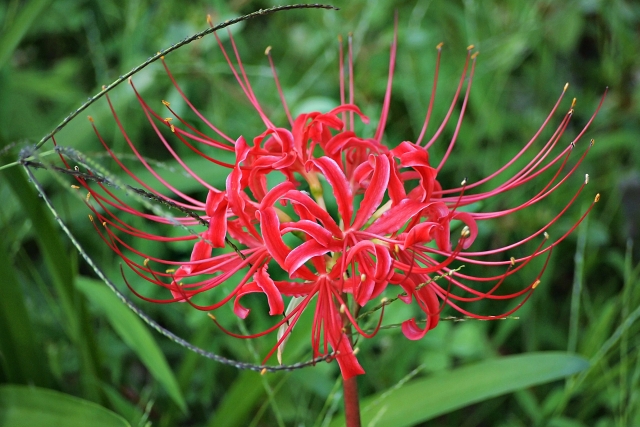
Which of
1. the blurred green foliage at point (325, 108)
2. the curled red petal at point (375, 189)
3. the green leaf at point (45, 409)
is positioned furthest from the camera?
the blurred green foliage at point (325, 108)

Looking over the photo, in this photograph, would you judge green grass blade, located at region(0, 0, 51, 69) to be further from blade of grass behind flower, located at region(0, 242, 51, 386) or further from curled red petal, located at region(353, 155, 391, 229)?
curled red petal, located at region(353, 155, 391, 229)

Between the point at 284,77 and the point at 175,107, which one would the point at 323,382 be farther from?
the point at 284,77

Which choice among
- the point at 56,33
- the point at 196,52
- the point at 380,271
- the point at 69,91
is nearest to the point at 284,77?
the point at 196,52

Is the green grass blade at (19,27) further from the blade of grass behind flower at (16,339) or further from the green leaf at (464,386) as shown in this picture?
the green leaf at (464,386)

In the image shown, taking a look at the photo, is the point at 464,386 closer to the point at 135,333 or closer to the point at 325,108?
the point at 135,333

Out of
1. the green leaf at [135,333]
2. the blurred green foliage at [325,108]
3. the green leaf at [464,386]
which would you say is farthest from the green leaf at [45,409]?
the green leaf at [464,386]

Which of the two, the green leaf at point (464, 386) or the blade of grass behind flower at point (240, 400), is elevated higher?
the blade of grass behind flower at point (240, 400)

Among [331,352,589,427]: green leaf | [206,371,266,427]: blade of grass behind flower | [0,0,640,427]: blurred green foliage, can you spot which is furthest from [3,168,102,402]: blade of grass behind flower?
[331,352,589,427]: green leaf
